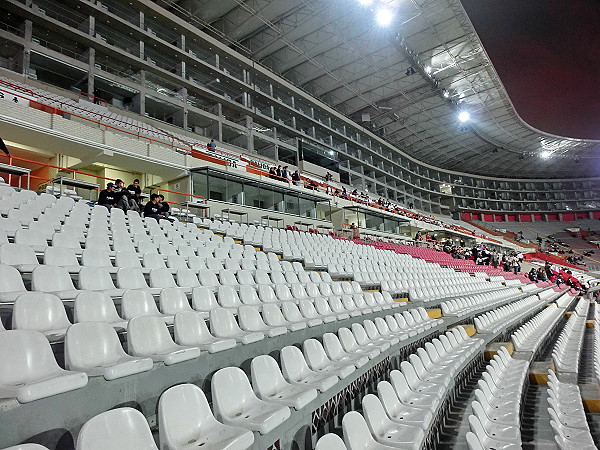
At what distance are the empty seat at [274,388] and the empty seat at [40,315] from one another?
0.99 meters

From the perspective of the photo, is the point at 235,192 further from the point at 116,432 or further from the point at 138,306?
the point at 116,432

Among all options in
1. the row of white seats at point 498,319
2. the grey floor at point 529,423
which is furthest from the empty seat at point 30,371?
the row of white seats at point 498,319

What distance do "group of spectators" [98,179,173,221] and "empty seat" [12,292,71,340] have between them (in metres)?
4.56

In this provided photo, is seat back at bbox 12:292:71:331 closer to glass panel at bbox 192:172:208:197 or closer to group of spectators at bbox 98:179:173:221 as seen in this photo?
group of spectators at bbox 98:179:173:221

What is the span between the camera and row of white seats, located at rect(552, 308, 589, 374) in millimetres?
4143

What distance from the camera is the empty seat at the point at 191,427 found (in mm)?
1331

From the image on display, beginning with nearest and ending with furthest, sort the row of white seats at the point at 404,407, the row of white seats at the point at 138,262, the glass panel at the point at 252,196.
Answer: the row of white seats at the point at 404,407 < the row of white seats at the point at 138,262 < the glass panel at the point at 252,196

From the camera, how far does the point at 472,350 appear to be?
3805 millimetres

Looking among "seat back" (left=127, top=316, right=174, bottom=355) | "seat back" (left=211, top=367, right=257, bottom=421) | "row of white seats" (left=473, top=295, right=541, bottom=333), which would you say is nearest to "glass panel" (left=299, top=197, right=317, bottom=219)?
"row of white seats" (left=473, top=295, right=541, bottom=333)

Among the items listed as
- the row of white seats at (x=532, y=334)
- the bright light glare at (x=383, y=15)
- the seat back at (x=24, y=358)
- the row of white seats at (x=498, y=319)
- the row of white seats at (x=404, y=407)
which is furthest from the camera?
the bright light glare at (x=383, y=15)

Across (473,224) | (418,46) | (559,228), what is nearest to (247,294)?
(418,46)

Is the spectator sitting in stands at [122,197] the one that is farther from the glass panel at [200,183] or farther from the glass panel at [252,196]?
the glass panel at [252,196]

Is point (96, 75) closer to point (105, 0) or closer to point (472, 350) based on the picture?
point (105, 0)

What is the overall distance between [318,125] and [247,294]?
2176 centimetres
